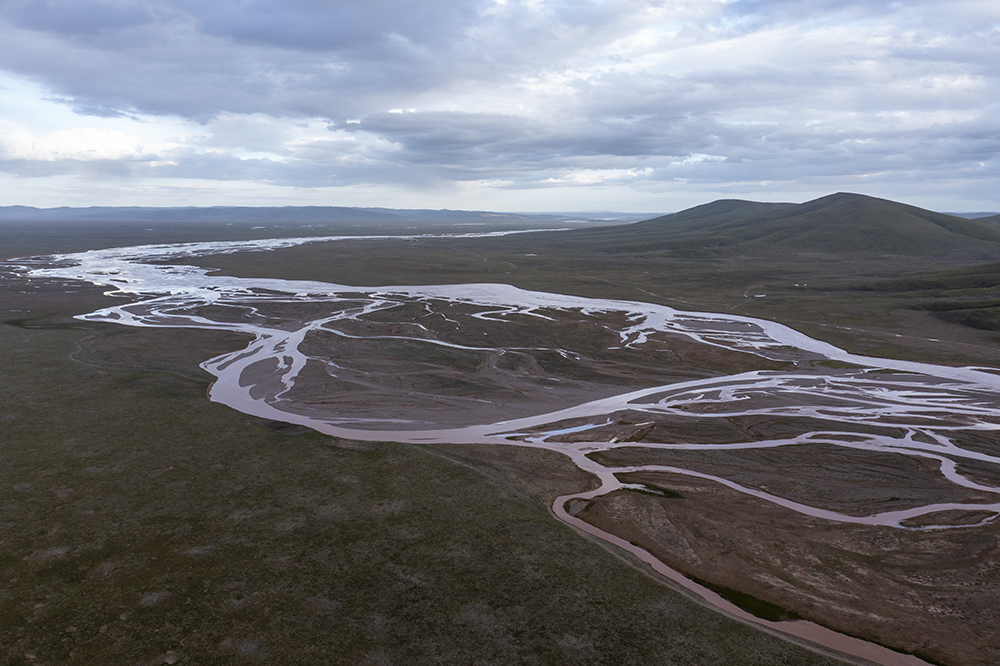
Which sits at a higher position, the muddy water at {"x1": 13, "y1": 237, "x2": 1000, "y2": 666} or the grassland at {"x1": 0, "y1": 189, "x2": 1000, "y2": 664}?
the muddy water at {"x1": 13, "y1": 237, "x2": 1000, "y2": 666}

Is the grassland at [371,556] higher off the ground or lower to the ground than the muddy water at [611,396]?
lower

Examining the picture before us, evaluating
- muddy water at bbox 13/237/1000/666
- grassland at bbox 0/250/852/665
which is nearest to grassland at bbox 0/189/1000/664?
grassland at bbox 0/250/852/665

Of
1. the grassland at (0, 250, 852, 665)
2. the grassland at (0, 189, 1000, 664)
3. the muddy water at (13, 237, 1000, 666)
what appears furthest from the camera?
the muddy water at (13, 237, 1000, 666)

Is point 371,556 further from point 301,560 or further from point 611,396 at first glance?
point 611,396

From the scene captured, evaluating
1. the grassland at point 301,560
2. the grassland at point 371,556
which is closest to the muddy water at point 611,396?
the grassland at point 371,556

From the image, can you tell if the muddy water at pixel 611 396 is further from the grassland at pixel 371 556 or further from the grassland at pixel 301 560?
the grassland at pixel 301 560

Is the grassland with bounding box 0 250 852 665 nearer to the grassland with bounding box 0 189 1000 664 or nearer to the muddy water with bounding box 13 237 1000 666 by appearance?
the grassland with bounding box 0 189 1000 664

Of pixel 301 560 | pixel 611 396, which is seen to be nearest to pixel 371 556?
pixel 301 560

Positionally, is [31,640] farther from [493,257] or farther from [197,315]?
[493,257]
